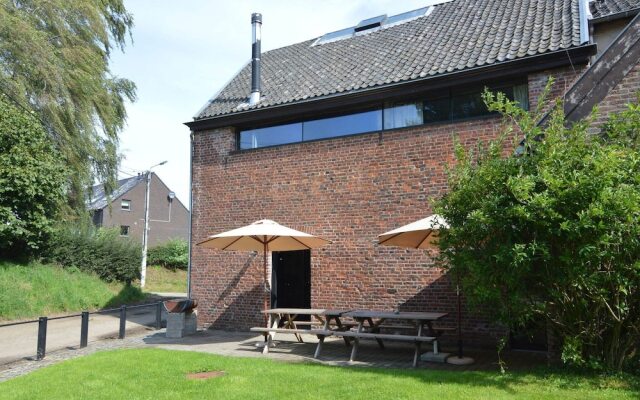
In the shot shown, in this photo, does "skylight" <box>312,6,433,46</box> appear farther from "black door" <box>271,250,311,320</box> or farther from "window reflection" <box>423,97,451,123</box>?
"black door" <box>271,250,311,320</box>

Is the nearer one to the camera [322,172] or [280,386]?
[280,386]

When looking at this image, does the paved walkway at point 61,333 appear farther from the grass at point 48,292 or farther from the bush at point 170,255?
the bush at point 170,255

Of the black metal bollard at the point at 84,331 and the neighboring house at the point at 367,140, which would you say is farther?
the black metal bollard at the point at 84,331

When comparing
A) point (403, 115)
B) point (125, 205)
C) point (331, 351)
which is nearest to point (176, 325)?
point (331, 351)

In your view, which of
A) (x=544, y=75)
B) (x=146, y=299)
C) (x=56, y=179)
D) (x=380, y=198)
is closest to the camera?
(x=544, y=75)

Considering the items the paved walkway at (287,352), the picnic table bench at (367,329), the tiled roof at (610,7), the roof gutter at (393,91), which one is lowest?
the paved walkway at (287,352)

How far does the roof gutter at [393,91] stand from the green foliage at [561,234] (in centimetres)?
301

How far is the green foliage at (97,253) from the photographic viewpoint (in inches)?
817

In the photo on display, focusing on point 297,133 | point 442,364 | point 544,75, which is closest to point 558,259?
point 442,364

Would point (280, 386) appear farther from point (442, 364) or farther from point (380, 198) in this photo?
point (380, 198)

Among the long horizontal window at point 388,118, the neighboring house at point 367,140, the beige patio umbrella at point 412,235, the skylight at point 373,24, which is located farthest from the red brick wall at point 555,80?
the skylight at point 373,24

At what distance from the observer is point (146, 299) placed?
868 inches

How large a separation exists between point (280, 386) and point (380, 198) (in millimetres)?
5295

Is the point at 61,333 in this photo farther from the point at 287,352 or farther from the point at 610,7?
the point at 610,7
